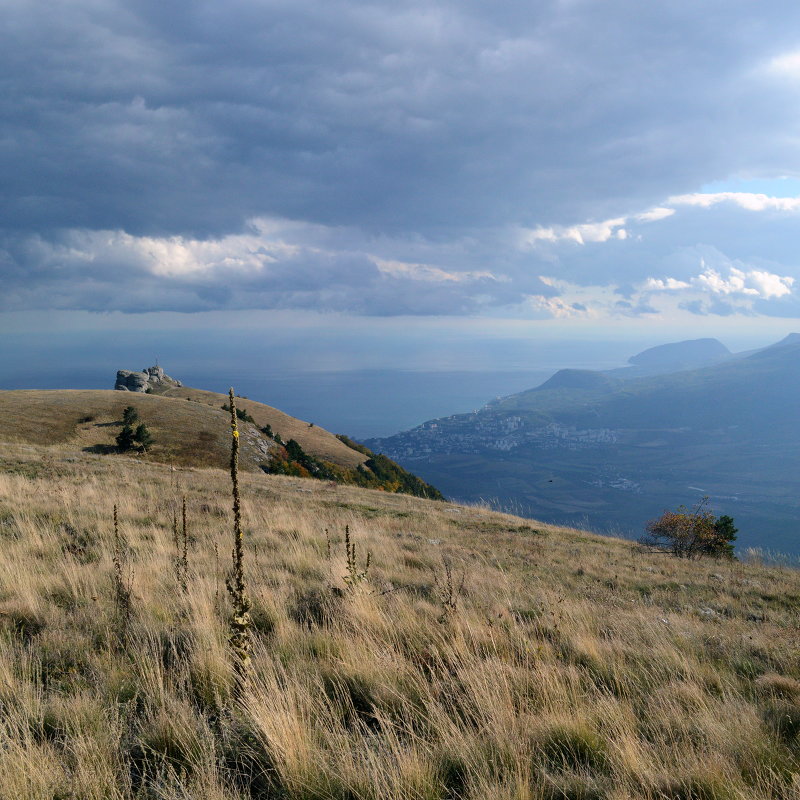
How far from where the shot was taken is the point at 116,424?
152 feet

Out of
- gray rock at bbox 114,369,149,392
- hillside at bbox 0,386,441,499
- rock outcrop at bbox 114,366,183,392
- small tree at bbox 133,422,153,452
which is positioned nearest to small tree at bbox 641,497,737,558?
hillside at bbox 0,386,441,499

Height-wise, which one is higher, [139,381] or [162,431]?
[139,381]

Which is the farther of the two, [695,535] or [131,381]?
[131,381]

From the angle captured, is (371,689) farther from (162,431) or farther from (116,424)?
(116,424)

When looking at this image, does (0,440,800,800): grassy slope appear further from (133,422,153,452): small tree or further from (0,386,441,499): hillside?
(133,422,153,452): small tree

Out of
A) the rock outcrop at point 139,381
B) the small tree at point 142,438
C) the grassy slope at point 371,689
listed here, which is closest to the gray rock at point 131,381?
the rock outcrop at point 139,381

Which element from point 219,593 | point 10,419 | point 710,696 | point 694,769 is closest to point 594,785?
point 694,769

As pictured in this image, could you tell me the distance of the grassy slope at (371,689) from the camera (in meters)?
2.73

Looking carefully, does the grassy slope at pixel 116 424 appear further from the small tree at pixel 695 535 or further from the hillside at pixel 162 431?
the small tree at pixel 695 535

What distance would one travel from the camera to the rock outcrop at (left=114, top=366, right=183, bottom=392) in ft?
275

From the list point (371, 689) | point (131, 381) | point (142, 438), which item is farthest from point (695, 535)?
point (131, 381)

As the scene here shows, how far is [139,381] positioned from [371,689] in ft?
306

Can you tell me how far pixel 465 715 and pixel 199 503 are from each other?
1068 cm

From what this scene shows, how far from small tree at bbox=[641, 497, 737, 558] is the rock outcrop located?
82.4 m
